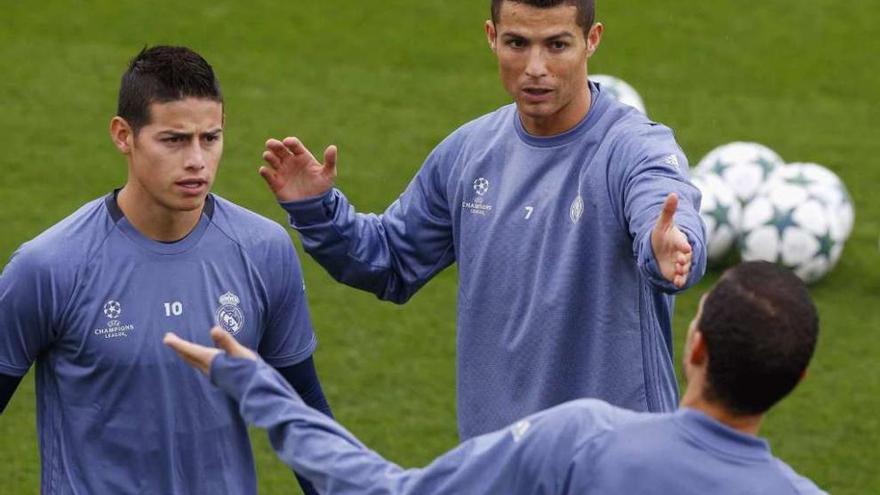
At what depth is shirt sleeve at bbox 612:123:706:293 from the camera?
4543 mm

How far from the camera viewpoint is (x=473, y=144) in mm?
5484

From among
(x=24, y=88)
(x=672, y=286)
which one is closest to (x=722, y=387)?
(x=672, y=286)

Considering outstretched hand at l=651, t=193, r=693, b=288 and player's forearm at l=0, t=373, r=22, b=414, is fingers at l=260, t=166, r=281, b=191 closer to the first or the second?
player's forearm at l=0, t=373, r=22, b=414

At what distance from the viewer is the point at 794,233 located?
10547 mm

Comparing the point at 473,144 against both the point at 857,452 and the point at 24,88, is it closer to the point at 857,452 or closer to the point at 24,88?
the point at 857,452

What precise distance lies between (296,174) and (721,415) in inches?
84.3

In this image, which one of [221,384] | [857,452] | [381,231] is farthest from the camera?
[857,452]

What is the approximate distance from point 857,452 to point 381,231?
3.82 m

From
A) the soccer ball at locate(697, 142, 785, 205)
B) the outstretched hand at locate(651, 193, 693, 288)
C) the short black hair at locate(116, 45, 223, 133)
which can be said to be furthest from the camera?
the soccer ball at locate(697, 142, 785, 205)

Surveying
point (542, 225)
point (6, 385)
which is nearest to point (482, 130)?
point (542, 225)

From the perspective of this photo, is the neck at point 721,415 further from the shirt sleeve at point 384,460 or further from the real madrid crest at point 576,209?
the real madrid crest at point 576,209

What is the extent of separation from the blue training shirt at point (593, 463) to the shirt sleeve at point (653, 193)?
37.0 inches

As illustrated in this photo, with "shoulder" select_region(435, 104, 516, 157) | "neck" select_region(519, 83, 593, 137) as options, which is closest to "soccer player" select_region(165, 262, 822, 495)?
"neck" select_region(519, 83, 593, 137)

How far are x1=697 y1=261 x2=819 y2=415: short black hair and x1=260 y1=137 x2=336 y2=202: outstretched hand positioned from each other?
6.60 feet
